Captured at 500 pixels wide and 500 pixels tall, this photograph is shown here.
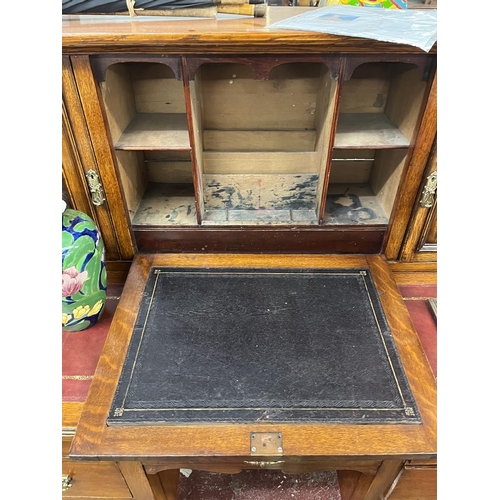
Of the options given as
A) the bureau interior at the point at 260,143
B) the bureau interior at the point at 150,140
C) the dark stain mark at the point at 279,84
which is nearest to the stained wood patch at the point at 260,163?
the bureau interior at the point at 260,143

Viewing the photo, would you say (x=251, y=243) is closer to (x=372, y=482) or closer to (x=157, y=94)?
(x=157, y=94)

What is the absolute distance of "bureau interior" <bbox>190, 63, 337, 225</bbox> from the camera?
1.34 meters

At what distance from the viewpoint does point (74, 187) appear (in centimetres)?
120

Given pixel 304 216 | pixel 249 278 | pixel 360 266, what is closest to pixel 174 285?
pixel 249 278

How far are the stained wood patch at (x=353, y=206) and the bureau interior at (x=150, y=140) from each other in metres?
0.48

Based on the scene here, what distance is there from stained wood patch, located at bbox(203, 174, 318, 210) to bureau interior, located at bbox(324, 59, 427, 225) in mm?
92

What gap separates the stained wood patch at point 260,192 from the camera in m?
1.41

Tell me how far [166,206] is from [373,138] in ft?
2.38

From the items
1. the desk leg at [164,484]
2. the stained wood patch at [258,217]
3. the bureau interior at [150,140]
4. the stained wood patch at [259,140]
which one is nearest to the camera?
the desk leg at [164,484]

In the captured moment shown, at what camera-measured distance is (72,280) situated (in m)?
1.10

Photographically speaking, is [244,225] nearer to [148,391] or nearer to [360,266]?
[360,266]

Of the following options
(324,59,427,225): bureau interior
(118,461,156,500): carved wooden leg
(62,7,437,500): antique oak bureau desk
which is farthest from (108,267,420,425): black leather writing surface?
(324,59,427,225): bureau interior

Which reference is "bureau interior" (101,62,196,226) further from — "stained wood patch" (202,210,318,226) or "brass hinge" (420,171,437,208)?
"brass hinge" (420,171,437,208)

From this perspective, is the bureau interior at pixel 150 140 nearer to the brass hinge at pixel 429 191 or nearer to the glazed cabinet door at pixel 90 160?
the glazed cabinet door at pixel 90 160
